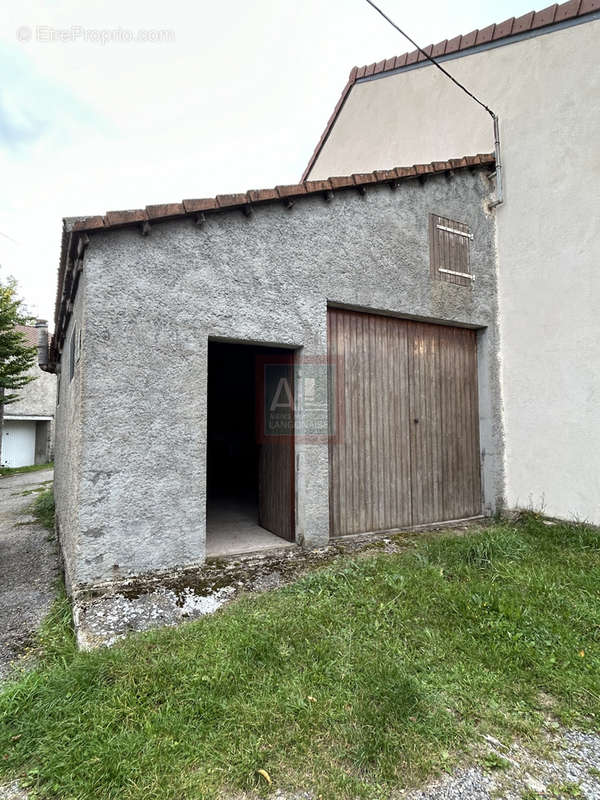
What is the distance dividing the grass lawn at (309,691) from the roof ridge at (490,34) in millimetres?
7342

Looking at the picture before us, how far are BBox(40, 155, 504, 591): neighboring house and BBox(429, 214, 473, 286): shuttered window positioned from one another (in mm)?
30

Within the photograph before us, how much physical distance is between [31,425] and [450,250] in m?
27.2

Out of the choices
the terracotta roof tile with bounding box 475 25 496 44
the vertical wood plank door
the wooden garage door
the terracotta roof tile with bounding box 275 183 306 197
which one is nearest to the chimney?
the vertical wood plank door

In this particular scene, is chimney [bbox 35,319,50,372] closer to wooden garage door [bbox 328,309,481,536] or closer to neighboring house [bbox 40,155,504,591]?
neighboring house [bbox 40,155,504,591]

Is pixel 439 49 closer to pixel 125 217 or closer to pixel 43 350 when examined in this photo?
pixel 125 217

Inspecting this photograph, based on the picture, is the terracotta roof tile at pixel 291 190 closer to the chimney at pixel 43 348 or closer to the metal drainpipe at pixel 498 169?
the metal drainpipe at pixel 498 169

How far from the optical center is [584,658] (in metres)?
2.59

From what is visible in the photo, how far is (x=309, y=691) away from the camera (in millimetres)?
2234

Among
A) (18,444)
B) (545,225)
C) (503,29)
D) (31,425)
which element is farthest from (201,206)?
(31,425)

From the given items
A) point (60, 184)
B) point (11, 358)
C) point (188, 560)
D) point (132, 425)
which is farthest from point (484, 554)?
point (11, 358)

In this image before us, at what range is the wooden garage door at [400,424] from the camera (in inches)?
198

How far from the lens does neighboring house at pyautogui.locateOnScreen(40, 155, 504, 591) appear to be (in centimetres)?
359

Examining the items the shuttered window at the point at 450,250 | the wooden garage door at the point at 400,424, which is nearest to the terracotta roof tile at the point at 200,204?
the wooden garage door at the point at 400,424

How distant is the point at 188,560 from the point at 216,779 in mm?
2200
